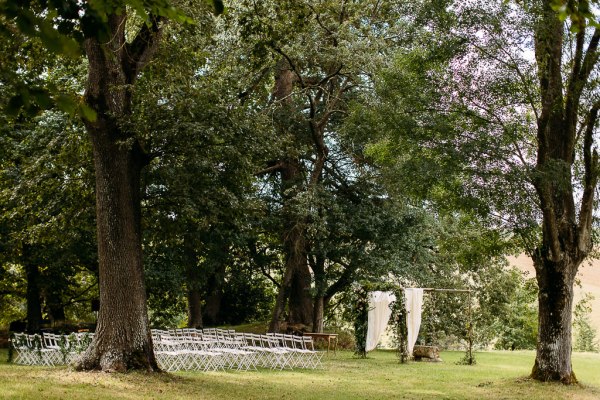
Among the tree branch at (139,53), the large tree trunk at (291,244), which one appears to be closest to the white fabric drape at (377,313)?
the large tree trunk at (291,244)

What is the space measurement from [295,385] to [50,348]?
5.75 metres

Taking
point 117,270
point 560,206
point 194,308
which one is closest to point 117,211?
point 117,270

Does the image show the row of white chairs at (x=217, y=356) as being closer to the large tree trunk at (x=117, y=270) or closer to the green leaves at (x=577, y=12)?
the large tree trunk at (x=117, y=270)

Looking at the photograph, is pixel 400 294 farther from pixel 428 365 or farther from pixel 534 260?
pixel 534 260

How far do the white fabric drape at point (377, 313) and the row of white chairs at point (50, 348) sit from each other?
8820 mm

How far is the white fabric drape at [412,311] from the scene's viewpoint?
20.6m

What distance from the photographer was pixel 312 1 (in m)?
18.4

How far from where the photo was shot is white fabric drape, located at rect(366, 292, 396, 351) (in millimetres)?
21156

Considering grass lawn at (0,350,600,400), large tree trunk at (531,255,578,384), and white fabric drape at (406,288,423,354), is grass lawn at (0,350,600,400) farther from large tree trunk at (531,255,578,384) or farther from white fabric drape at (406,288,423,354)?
white fabric drape at (406,288,423,354)

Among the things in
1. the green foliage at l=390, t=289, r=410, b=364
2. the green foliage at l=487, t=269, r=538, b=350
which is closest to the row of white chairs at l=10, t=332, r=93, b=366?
the green foliage at l=390, t=289, r=410, b=364

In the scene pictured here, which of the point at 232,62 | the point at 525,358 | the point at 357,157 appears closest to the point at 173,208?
the point at 232,62

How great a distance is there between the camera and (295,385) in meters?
→ 13.4

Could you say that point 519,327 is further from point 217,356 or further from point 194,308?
point 217,356

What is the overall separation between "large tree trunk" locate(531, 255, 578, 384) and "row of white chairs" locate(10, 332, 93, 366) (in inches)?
366
